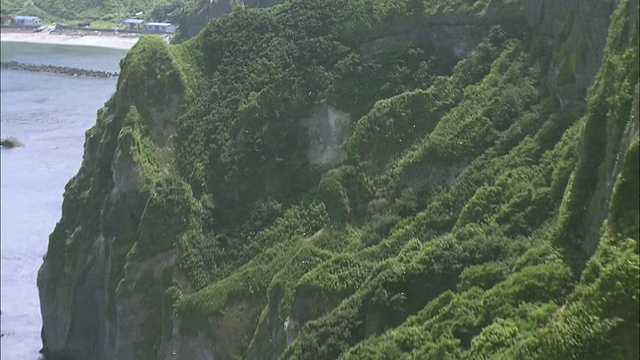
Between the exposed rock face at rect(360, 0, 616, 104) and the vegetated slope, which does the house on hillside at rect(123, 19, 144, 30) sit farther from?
the exposed rock face at rect(360, 0, 616, 104)

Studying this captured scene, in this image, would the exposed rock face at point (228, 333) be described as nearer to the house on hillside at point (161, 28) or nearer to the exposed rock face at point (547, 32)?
the exposed rock face at point (547, 32)

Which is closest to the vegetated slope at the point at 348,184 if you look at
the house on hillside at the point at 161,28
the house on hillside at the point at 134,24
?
the house on hillside at the point at 161,28

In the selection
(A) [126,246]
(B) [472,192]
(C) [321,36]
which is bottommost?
(A) [126,246]

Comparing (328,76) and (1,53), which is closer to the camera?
(328,76)

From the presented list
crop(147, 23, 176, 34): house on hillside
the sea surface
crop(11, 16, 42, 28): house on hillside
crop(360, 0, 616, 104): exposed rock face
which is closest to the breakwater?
the sea surface

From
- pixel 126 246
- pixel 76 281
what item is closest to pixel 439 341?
pixel 126 246

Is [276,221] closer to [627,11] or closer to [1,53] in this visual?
[627,11]

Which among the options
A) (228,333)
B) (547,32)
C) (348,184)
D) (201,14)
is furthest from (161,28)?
(228,333)
